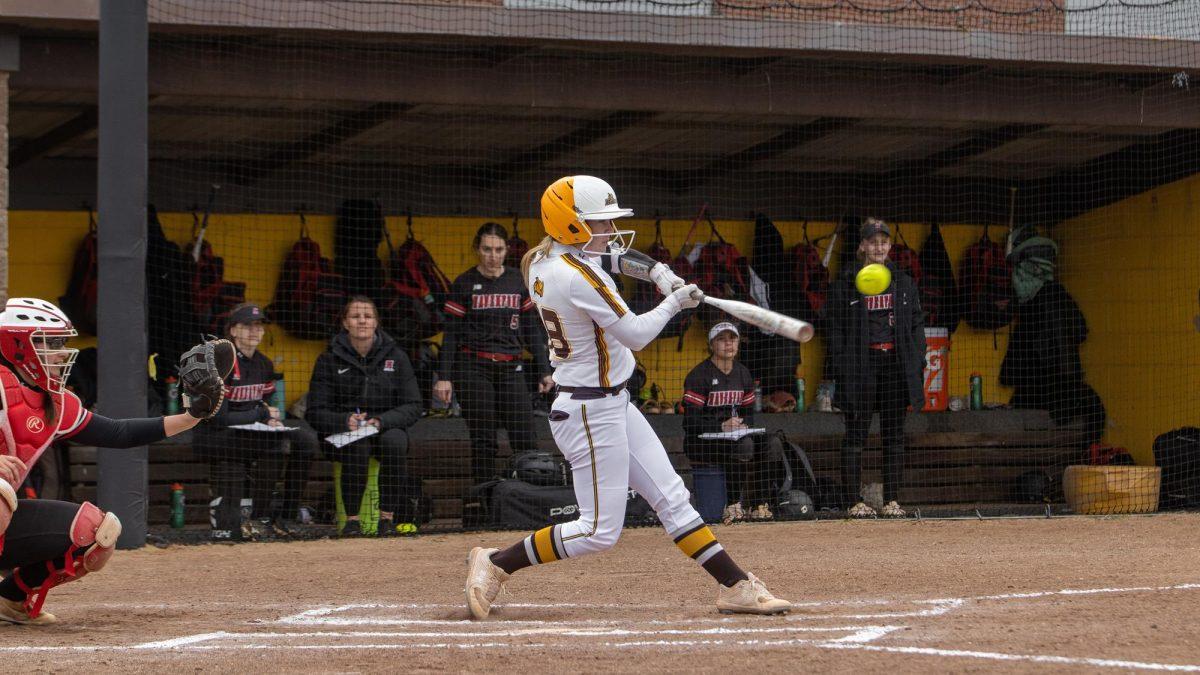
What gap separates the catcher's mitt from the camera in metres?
5.68

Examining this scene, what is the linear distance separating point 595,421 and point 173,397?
221 inches

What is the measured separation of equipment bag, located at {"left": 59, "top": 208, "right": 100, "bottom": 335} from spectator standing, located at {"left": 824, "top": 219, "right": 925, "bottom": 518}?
5.42m

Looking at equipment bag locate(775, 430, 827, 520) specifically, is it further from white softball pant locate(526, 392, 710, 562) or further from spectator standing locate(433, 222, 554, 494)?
white softball pant locate(526, 392, 710, 562)

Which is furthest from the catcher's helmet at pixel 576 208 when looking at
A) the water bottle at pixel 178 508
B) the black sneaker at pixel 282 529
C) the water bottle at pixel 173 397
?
the water bottle at pixel 178 508

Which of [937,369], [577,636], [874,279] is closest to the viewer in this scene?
[577,636]

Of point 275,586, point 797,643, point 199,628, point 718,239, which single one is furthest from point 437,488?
point 797,643

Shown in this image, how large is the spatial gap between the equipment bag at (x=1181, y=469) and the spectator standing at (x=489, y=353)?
4.85 m

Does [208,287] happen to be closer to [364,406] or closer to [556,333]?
[364,406]

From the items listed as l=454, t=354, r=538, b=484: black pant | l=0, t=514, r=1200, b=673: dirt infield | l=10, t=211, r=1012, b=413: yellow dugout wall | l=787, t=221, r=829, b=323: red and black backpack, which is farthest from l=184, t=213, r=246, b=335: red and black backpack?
l=787, t=221, r=829, b=323: red and black backpack

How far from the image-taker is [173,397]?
10.5 m

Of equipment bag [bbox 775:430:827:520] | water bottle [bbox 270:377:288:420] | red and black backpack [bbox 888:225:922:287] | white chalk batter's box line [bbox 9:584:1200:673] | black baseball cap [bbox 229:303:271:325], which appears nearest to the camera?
white chalk batter's box line [bbox 9:584:1200:673]

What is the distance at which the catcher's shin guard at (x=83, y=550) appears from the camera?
18.4 ft

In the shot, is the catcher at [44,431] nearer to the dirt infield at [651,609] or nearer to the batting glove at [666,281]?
the dirt infield at [651,609]

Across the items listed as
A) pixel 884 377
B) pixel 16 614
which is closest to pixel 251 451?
pixel 16 614
